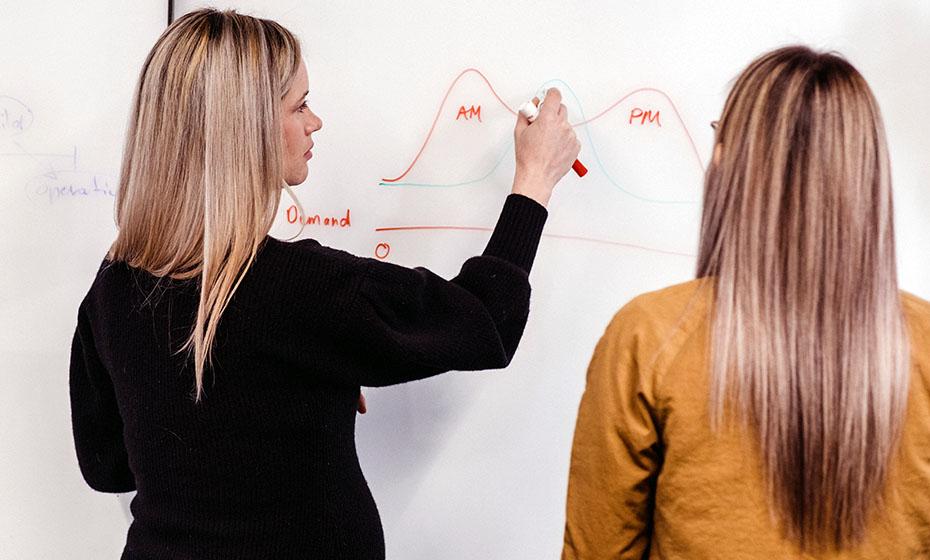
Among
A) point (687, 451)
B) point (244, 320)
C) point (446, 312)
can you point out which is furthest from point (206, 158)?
point (687, 451)

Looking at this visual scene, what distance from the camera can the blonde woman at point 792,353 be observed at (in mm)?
649

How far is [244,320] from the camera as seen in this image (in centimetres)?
79

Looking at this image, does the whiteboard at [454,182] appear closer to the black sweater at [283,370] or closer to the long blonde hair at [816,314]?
the black sweater at [283,370]

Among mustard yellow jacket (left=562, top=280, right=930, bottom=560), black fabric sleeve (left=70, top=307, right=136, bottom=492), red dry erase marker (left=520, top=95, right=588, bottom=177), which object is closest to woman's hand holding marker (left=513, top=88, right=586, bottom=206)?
red dry erase marker (left=520, top=95, right=588, bottom=177)

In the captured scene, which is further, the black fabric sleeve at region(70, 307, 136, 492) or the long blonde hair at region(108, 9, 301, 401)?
the black fabric sleeve at region(70, 307, 136, 492)

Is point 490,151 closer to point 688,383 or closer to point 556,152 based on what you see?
point 556,152

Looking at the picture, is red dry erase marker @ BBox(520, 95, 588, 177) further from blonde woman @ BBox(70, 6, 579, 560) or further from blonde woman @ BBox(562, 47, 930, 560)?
blonde woman @ BBox(562, 47, 930, 560)

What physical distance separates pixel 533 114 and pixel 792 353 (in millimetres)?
431

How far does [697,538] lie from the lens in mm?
687

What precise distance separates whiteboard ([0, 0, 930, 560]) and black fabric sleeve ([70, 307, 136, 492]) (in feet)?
0.58

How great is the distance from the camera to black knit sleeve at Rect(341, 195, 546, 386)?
79cm

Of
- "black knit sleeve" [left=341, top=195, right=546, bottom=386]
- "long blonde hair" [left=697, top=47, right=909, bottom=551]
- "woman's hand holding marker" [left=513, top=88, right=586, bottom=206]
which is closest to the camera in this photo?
"long blonde hair" [left=697, top=47, right=909, bottom=551]

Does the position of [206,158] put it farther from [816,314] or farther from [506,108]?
[816,314]

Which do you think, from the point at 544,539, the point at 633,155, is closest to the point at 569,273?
the point at 633,155
